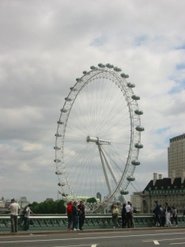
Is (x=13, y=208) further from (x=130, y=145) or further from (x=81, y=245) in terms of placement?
(x=130, y=145)

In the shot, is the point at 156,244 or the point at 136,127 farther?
the point at 136,127

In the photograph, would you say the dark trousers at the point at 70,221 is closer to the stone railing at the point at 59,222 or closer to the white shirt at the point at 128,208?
the stone railing at the point at 59,222

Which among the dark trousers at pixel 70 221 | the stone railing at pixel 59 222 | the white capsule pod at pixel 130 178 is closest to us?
the stone railing at pixel 59 222

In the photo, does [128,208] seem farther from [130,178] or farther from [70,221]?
[130,178]

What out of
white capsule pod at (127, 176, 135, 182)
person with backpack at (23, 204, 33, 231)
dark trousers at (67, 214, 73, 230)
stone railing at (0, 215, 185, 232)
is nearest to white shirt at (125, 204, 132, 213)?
stone railing at (0, 215, 185, 232)

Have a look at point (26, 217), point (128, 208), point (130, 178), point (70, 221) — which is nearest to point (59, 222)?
point (70, 221)

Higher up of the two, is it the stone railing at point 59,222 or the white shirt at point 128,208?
the white shirt at point 128,208

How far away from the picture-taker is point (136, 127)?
67062 millimetres

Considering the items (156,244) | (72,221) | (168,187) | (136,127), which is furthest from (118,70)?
(168,187)

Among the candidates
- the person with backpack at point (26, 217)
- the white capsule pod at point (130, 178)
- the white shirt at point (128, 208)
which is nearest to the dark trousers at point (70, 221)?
the person with backpack at point (26, 217)

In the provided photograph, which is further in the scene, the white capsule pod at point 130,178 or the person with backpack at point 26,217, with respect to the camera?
the white capsule pod at point 130,178

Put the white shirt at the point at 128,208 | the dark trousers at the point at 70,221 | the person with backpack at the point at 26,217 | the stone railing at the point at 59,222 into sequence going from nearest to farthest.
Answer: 1. the person with backpack at the point at 26,217
2. the stone railing at the point at 59,222
3. the dark trousers at the point at 70,221
4. the white shirt at the point at 128,208

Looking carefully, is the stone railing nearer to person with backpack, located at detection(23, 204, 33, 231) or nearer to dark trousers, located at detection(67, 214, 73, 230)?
person with backpack, located at detection(23, 204, 33, 231)

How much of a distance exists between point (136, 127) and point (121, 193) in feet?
26.6
